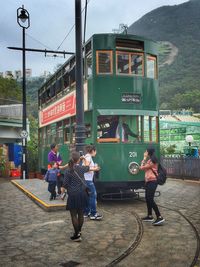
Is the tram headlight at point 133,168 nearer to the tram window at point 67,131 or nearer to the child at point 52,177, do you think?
the child at point 52,177

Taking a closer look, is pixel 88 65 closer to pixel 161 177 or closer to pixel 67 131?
pixel 67 131

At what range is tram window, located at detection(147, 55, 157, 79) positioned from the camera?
12.0 meters

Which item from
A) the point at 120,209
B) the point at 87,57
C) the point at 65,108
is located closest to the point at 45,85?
the point at 65,108

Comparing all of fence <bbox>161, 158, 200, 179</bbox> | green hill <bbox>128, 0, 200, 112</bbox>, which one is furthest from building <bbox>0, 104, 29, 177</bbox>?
green hill <bbox>128, 0, 200, 112</bbox>

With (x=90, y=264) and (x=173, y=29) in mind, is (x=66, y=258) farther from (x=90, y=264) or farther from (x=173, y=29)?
(x=173, y=29)

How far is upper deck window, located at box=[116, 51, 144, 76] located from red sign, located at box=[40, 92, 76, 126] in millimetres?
2053

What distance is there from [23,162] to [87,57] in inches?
435

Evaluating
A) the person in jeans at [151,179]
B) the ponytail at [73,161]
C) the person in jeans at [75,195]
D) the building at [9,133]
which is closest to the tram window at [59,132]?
the person in jeans at [151,179]

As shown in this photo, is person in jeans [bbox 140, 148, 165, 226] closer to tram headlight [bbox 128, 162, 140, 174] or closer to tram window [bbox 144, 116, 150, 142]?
tram headlight [bbox 128, 162, 140, 174]

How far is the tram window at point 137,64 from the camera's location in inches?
460

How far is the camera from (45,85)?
1823 centimetres

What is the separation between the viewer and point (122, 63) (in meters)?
11.6

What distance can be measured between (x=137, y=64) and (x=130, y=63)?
0.24 m

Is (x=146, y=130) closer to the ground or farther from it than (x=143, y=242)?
farther from it
